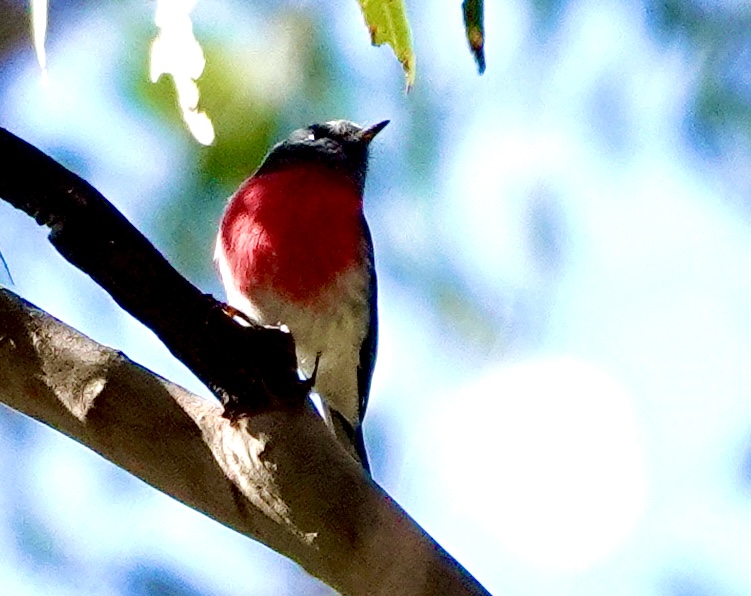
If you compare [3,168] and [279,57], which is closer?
[3,168]

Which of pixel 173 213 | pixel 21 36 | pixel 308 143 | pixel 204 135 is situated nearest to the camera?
pixel 204 135

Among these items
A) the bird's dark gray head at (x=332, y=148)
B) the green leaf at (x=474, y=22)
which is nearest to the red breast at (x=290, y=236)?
the bird's dark gray head at (x=332, y=148)

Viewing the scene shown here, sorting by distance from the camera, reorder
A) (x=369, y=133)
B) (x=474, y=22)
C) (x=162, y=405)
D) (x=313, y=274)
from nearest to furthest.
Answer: (x=474, y=22) < (x=162, y=405) < (x=313, y=274) < (x=369, y=133)

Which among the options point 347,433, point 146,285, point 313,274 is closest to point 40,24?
point 146,285

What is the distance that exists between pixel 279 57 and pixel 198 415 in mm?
1706

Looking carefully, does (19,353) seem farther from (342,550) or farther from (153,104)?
(153,104)

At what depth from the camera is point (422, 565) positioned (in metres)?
1.12

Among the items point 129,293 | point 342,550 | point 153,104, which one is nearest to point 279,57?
point 153,104

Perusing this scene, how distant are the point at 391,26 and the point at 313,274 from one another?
2381mm

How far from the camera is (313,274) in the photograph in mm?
3217

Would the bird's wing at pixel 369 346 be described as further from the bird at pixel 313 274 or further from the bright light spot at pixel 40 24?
the bright light spot at pixel 40 24

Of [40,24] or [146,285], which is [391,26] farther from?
[146,285]

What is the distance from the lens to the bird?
3.19 meters

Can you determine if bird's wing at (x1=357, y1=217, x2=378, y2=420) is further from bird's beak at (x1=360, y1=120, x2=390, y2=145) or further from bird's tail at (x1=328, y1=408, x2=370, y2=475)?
bird's beak at (x1=360, y1=120, x2=390, y2=145)
